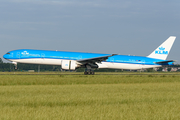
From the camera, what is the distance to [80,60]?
40.2m

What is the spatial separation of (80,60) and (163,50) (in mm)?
18747

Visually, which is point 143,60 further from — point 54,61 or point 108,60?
point 54,61

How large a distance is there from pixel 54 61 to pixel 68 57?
8.30ft

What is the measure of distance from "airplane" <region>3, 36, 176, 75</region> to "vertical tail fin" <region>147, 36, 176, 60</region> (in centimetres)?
93

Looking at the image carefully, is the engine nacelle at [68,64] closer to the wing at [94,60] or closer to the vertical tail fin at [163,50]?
the wing at [94,60]

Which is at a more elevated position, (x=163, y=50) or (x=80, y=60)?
(x=163, y=50)

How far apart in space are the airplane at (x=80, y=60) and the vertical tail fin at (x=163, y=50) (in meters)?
0.93

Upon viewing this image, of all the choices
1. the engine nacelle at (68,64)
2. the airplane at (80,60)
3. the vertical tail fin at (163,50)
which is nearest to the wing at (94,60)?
the airplane at (80,60)

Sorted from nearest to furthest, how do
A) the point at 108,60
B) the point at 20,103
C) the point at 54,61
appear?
the point at 20,103 < the point at 54,61 < the point at 108,60

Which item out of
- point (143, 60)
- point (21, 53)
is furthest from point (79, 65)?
point (143, 60)

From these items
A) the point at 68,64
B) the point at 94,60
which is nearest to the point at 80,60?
the point at 68,64

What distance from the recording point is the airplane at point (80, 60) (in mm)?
40219

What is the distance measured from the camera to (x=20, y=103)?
1098 centimetres

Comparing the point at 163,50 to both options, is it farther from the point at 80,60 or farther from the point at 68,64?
the point at 68,64
